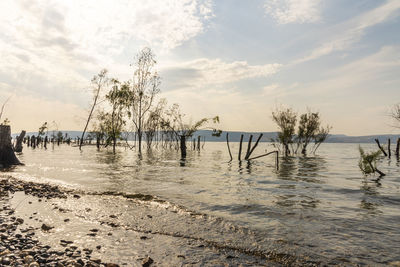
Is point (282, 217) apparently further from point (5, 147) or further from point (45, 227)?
point (5, 147)

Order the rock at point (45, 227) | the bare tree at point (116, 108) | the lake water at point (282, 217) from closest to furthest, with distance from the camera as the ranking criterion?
the lake water at point (282, 217) → the rock at point (45, 227) → the bare tree at point (116, 108)

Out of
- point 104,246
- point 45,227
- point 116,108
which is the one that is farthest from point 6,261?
point 116,108

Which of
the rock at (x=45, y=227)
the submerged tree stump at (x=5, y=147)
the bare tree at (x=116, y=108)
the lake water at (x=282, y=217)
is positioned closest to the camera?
the lake water at (x=282, y=217)

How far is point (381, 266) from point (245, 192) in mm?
6606

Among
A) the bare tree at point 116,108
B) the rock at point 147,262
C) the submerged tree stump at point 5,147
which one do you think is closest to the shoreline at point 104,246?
the rock at point 147,262

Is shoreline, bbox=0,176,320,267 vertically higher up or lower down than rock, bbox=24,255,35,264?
lower down

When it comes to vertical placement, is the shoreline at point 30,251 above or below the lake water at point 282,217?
above

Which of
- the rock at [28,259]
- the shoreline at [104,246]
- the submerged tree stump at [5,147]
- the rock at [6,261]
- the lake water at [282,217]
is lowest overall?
the lake water at [282,217]

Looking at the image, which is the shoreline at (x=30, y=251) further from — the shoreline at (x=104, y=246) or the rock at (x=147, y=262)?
the rock at (x=147, y=262)

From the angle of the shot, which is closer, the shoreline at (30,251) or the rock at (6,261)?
the rock at (6,261)

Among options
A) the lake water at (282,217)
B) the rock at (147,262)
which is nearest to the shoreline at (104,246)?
the rock at (147,262)

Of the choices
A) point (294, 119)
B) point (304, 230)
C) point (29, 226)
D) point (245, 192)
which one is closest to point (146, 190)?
point (245, 192)

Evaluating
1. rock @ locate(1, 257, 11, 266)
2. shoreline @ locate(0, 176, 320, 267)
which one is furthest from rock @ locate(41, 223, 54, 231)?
rock @ locate(1, 257, 11, 266)

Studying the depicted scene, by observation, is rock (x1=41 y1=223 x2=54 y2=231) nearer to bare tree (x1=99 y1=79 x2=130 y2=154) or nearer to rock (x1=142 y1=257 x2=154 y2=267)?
rock (x1=142 y1=257 x2=154 y2=267)
